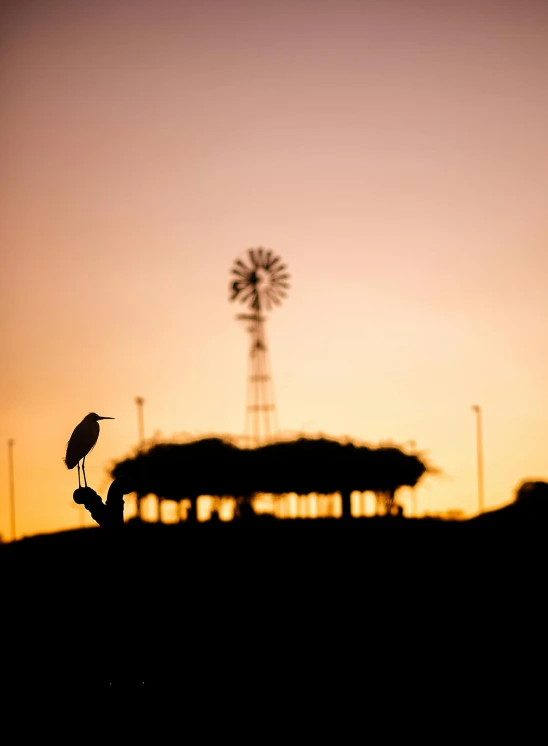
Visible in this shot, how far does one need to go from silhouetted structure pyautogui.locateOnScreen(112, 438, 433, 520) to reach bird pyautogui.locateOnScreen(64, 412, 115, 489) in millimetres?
25432

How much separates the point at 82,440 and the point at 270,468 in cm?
2598

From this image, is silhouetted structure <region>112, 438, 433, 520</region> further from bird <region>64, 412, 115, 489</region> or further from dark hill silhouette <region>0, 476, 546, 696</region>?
bird <region>64, 412, 115, 489</region>

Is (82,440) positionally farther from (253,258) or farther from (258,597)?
(253,258)

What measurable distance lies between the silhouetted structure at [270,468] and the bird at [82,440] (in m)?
25.4

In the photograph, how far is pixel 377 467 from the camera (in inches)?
1510

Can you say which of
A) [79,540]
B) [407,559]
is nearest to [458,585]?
[407,559]

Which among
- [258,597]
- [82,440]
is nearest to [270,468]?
[258,597]

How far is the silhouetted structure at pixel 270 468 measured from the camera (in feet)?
124

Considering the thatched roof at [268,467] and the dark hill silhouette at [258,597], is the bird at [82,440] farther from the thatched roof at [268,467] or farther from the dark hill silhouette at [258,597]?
the thatched roof at [268,467]

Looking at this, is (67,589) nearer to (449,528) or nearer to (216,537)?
(216,537)

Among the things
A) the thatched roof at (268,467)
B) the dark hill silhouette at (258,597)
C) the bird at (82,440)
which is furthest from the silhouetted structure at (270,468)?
the bird at (82,440)

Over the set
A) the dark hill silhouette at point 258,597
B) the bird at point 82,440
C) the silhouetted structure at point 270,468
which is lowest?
the dark hill silhouette at point 258,597

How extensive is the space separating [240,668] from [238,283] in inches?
1104

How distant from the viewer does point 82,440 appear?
1254 centimetres
